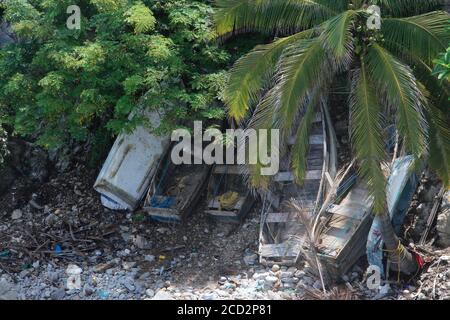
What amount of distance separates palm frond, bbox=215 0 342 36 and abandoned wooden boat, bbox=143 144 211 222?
132 inches

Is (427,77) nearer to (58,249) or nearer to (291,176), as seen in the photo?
(291,176)

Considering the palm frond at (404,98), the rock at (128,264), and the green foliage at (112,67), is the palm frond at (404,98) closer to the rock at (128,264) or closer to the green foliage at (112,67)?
the green foliage at (112,67)

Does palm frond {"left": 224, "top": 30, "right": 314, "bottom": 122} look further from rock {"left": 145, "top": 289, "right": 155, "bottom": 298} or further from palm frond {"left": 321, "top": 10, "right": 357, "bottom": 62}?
rock {"left": 145, "top": 289, "right": 155, "bottom": 298}

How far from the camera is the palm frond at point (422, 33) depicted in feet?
24.6

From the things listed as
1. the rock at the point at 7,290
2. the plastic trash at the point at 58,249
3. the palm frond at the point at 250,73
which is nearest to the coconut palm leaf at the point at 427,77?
the palm frond at the point at 250,73

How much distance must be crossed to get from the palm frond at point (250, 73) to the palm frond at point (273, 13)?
0.53m

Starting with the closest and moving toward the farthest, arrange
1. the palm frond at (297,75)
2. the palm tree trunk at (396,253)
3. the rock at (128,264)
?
the palm frond at (297,75)
the palm tree trunk at (396,253)
the rock at (128,264)

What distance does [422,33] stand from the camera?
298 inches

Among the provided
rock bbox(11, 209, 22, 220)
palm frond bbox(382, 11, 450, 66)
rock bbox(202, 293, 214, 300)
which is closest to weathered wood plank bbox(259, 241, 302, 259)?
rock bbox(202, 293, 214, 300)

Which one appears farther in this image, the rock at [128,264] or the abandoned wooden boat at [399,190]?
the rock at [128,264]

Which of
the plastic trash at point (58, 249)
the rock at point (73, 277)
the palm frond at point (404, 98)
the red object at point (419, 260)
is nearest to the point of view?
the palm frond at point (404, 98)

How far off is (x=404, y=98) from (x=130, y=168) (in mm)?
5771

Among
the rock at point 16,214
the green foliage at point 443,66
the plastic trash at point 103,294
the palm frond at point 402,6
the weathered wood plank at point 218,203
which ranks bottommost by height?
the plastic trash at point 103,294
